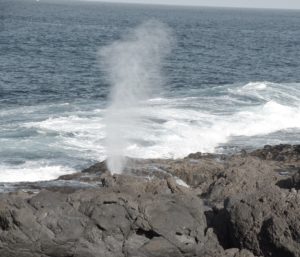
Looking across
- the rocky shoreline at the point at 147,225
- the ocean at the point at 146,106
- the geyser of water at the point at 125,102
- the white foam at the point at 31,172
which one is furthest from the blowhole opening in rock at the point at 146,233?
the ocean at the point at 146,106

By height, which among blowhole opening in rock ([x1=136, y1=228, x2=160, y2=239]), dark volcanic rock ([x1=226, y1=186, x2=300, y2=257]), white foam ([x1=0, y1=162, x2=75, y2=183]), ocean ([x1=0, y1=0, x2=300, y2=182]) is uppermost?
dark volcanic rock ([x1=226, y1=186, x2=300, y2=257])

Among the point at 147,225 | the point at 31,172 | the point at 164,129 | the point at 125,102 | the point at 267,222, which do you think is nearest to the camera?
the point at 267,222

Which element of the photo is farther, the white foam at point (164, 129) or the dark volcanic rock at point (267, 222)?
the white foam at point (164, 129)

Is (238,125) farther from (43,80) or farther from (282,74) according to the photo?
(282,74)

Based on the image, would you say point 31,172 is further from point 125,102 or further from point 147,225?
point 125,102

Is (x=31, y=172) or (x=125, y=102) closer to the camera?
(x=31, y=172)

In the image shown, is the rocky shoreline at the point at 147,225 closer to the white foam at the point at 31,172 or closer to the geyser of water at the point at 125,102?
the geyser of water at the point at 125,102

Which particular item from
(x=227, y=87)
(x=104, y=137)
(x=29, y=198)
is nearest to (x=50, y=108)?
(x=104, y=137)

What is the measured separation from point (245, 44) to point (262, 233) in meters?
89.8

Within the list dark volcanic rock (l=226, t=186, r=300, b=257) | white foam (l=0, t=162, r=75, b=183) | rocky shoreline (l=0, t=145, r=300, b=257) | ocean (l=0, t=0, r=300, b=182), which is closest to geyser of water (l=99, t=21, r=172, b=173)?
ocean (l=0, t=0, r=300, b=182)

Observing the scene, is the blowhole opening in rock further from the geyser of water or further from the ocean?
the ocean

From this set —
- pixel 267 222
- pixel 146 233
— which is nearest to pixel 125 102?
pixel 146 233

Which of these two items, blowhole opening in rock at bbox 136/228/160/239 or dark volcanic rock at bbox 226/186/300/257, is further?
blowhole opening in rock at bbox 136/228/160/239

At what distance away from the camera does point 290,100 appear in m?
49.8
